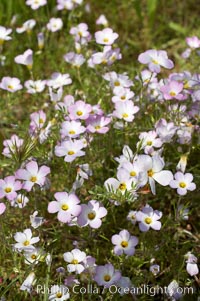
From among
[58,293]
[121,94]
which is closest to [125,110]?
[121,94]

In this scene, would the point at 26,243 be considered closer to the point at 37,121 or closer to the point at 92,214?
the point at 92,214

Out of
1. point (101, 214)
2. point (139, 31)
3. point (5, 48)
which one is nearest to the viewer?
point (101, 214)

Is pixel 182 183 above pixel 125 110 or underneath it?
underneath

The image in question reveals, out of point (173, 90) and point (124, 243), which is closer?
point (124, 243)

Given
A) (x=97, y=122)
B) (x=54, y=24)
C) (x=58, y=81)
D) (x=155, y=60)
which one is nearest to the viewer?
(x=97, y=122)

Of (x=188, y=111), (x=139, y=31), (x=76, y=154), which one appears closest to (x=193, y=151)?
(x=188, y=111)

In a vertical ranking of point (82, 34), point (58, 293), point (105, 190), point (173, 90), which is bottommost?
point (58, 293)

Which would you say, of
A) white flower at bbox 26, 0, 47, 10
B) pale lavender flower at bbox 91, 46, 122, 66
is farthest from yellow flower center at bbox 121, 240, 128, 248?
white flower at bbox 26, 0, 47, 10

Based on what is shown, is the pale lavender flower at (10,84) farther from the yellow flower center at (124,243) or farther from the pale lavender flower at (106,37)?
the yellow flower center at (124,243)

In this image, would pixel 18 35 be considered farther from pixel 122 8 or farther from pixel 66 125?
pixel 66 125

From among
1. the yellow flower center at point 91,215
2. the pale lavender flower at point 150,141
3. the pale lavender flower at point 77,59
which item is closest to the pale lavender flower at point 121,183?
the yellow flower center at point 91,215

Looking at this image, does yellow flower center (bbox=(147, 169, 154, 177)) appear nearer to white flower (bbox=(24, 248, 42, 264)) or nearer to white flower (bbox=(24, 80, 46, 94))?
white flower (bbox=(24, 248, 42, 264))
